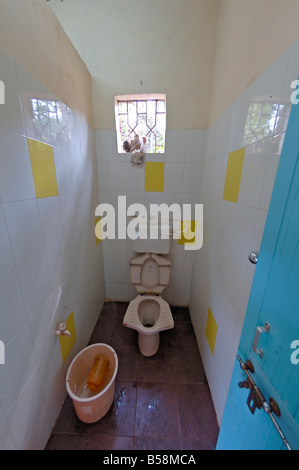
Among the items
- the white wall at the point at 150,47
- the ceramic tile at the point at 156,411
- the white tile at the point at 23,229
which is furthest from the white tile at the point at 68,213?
the ceramic tile at the point at 156,411

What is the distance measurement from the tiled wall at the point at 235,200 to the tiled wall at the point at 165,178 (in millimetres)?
141

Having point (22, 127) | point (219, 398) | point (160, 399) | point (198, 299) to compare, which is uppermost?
point (22, 127)

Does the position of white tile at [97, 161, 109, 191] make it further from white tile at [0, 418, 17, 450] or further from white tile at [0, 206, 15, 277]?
white tile at [0, 418, 17, 450]

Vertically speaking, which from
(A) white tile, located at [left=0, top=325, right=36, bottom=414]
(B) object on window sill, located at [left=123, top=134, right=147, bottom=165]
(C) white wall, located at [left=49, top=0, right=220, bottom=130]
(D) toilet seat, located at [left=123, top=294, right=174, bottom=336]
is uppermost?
A: (C) white wall, located at [left=49, top=0, right=220, bottom=130]

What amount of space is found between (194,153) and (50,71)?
1114 mm

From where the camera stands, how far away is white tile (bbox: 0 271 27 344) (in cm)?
65

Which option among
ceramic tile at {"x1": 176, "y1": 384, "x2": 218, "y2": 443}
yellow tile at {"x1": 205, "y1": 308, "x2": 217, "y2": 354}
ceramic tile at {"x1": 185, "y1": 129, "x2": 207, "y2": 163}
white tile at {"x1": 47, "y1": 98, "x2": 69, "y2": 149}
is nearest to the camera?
white tile at {"x1": 47, "y1": 98, "x2": 69, "y2": 149}

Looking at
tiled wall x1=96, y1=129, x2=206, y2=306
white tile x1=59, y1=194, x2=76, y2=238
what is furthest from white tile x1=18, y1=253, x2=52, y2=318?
tiled wall x1=96, y1=129, x2=206, y2=306

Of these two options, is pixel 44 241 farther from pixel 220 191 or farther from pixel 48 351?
pixel 220 191

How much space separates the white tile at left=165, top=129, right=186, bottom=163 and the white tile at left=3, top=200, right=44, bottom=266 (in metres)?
1.16

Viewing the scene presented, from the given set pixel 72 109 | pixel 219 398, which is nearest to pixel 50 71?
pixel 72 109

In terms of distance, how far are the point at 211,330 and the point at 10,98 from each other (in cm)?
165

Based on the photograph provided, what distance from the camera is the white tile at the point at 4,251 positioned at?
642 millimetres

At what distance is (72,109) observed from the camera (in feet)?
3.69
